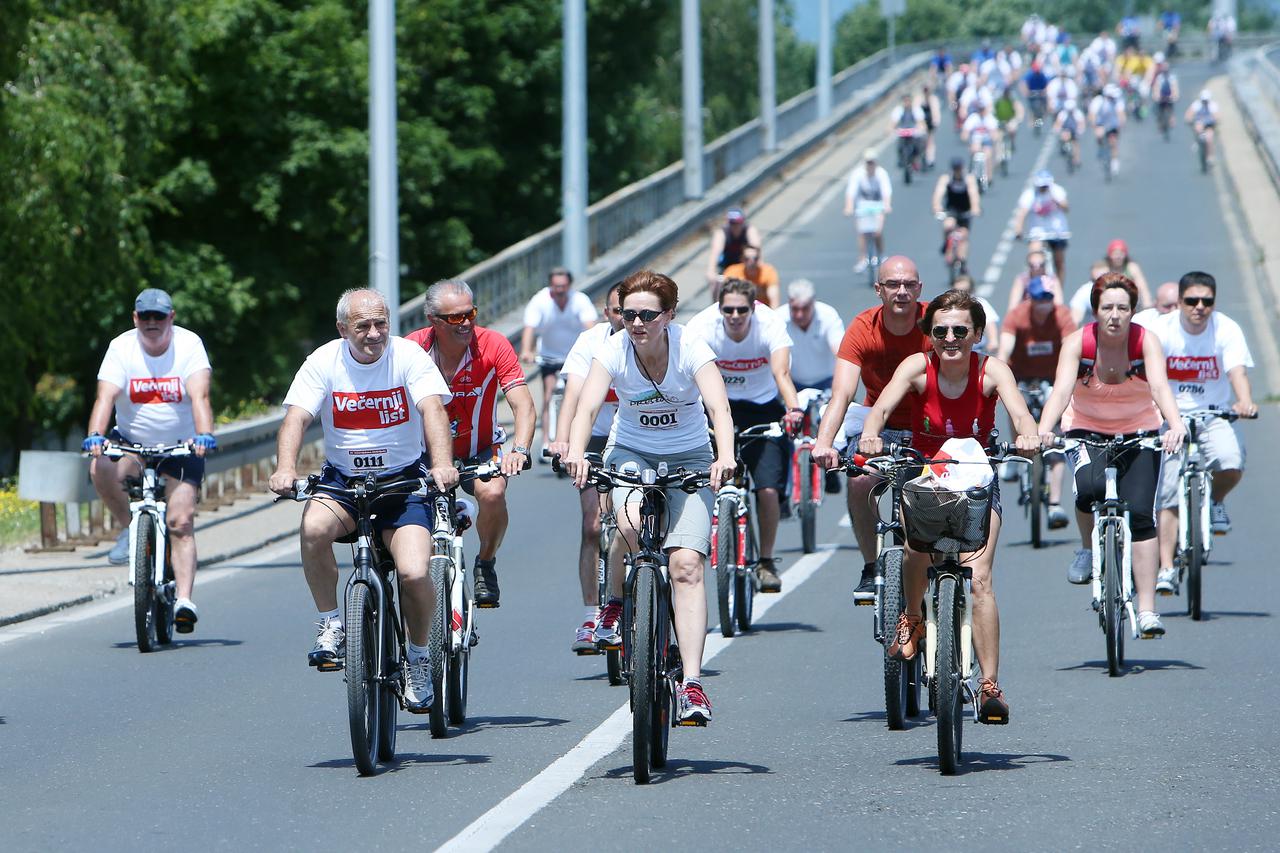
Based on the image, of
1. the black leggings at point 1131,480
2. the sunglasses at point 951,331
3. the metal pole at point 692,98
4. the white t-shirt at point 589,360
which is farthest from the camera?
the metal pole at point 692,98

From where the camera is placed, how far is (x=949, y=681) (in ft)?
26.6

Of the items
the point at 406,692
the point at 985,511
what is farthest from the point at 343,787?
the point at 985,511

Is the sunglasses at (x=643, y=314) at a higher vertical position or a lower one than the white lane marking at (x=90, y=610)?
higher

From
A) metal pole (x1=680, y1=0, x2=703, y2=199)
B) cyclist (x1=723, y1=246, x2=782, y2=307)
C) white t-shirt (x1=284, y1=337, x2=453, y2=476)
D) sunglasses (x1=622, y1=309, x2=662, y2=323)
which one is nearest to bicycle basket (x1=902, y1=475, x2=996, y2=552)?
sunglasses (x1=622, y1=309, x2=662, y2=323)

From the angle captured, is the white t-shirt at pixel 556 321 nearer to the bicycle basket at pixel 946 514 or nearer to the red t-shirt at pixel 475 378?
the red t-shirt at pixel 475 378

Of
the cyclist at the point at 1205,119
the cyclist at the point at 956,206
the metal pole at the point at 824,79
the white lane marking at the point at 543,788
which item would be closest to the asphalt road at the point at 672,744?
the white lane marking at the point at 543,788

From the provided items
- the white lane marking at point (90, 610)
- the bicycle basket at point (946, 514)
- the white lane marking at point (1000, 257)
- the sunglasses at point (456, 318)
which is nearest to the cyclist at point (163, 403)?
the white lane marking at point (90, 610)

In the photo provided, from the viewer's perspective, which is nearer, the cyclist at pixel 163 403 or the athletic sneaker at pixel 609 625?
the athletic sneaker at pixel 609 625

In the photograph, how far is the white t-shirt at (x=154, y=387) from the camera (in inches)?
495

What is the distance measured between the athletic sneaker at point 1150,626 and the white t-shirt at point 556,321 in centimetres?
1020

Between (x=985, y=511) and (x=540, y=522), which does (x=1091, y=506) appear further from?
(x=540, y=522)

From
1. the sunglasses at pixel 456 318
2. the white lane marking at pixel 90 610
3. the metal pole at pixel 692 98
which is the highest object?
the metal pole at pixel 692 98

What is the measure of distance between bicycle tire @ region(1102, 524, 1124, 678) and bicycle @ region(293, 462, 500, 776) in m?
2.94

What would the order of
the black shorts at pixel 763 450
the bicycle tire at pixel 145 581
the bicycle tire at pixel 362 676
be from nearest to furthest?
the bicycle tire at pixel 362 676 → the bicycle tire at pixel 145 581 → the black shorts at pixel 763 450
